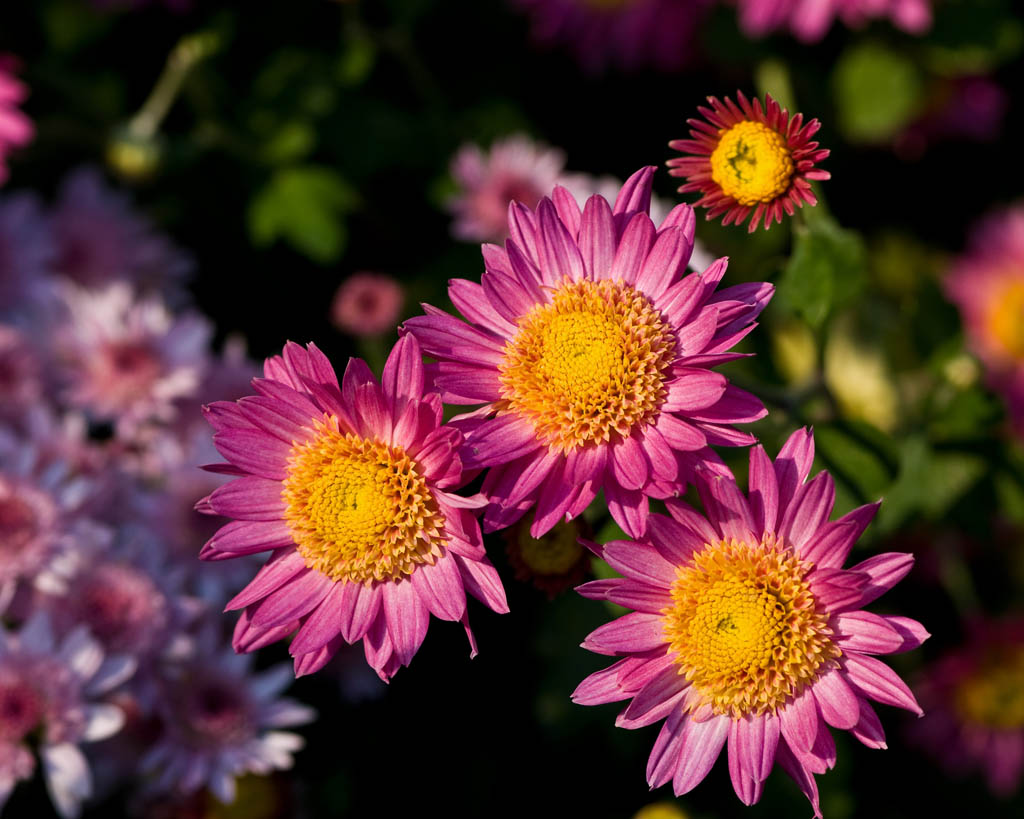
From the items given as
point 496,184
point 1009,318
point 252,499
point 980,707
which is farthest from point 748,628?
point 1009,318

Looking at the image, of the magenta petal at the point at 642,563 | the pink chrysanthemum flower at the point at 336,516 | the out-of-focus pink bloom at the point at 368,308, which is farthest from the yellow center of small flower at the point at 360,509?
the out-of-focus pink bloom at the point at 368,308

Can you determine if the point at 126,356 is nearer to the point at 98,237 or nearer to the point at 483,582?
the point at 98,237

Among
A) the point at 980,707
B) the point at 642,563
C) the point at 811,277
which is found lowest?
the point at 980,707

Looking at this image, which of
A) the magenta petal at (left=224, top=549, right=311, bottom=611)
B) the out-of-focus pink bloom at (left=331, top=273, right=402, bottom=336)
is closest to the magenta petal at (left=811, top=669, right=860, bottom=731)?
the magenta petal at (left=224, top=549, right=311, bottom=611)

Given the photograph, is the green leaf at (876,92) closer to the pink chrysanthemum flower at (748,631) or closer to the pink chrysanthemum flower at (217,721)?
the pink chrysanthemum flower at (748,631)

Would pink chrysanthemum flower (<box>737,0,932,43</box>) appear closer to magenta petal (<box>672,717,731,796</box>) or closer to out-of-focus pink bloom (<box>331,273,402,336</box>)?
out-of-focus pink bloom (<box>331,273,402,336</box>)

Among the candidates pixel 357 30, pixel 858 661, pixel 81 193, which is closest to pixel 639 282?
pixel 858 661
